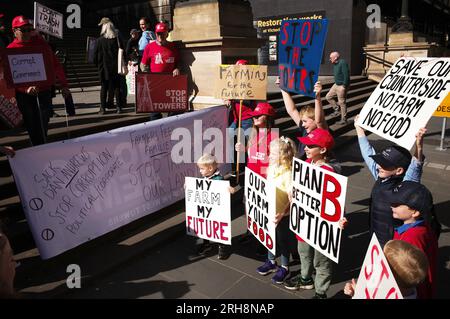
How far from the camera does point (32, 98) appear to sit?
464cm

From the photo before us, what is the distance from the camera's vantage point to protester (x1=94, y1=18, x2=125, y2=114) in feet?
24.0

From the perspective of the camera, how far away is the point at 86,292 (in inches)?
132

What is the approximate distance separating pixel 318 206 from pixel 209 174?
132cm

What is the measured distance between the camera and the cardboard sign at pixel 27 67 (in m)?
4.27

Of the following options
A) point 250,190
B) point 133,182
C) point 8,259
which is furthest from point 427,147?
point 8,259

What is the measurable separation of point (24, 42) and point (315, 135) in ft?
13.0

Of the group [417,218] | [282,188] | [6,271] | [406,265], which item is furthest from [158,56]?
[406,265]

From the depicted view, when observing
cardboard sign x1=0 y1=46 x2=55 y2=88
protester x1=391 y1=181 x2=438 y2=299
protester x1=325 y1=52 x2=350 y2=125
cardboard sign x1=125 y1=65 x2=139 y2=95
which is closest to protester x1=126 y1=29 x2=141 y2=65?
cardboard sign x1=125 y1=65 x2=139 y2=95

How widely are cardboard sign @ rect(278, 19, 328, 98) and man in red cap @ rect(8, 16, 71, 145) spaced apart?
3256 millimetres

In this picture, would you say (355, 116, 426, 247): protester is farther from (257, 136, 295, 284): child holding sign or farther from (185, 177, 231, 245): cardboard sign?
(185, 177, 231, 245): cardboard sign

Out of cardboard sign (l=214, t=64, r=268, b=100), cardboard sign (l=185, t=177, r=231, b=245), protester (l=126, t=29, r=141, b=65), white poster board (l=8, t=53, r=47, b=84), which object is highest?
protester (l=126, t=29, r=141, b=65)

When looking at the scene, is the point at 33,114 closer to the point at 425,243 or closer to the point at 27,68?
the point at 27,68

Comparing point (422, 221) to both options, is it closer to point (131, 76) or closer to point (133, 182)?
point (133, 182)

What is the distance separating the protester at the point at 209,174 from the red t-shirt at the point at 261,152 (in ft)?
1.50
